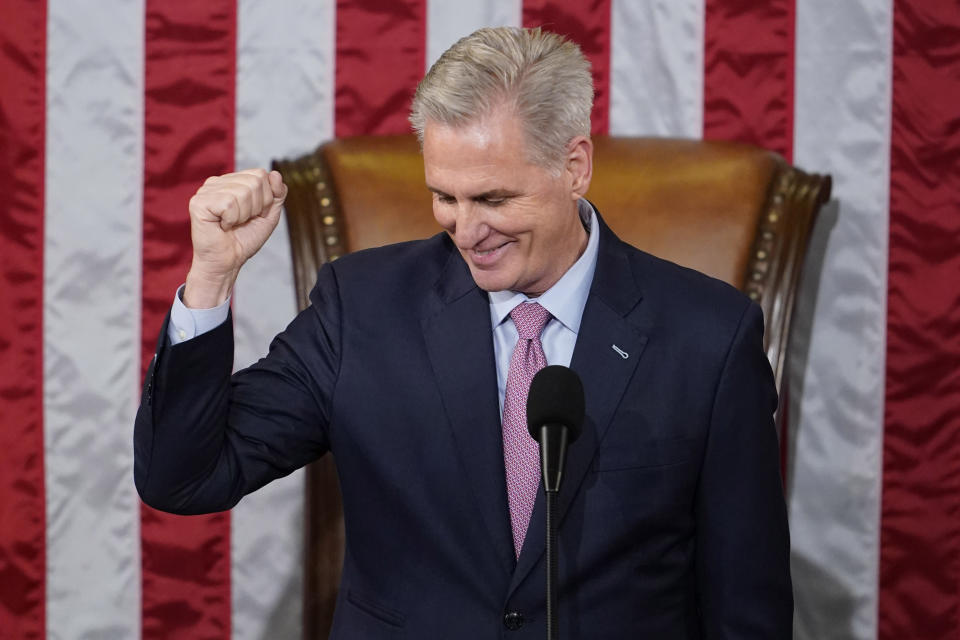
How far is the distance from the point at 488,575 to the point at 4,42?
145cm

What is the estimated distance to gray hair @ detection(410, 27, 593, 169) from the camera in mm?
1458

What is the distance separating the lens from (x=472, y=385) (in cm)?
158

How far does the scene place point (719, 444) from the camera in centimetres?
160

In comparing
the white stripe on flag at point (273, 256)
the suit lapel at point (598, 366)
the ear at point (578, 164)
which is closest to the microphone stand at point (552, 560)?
the suit lapel at point (598, 366)

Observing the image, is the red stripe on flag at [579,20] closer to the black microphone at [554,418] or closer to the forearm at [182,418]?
the forearm at [182,418]

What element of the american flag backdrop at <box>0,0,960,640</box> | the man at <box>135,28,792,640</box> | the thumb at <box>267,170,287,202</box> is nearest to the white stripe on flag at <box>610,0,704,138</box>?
the american flag backdrop at <box>0,0,960,640</box>

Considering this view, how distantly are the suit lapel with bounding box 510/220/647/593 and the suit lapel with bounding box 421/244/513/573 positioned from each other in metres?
0.05

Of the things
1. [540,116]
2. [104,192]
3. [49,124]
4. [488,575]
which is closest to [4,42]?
[49,124]

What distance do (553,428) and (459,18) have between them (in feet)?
4.38

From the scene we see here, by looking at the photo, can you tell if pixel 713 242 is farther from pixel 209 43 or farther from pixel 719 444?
pixel 209 43

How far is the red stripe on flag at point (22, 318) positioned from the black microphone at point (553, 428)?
1446mm

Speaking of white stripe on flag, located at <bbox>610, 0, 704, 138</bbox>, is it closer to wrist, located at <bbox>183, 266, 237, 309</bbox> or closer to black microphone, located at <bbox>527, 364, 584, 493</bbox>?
wrist, located at <bbox>183, 266, 237, 309</bbox>

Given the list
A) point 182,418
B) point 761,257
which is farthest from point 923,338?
point 182,418

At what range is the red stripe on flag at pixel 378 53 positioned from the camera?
234 centimetres
